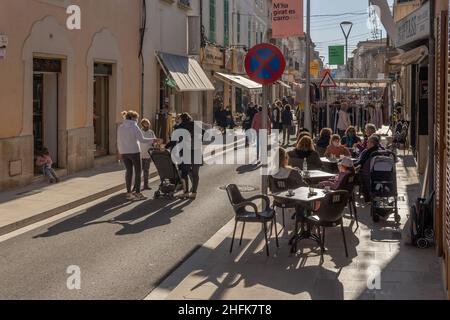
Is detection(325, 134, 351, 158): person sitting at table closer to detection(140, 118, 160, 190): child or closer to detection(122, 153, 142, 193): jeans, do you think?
detection(140, 118, 160, 190): child

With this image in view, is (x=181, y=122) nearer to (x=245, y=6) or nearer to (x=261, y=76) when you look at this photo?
(x=261, y=76)

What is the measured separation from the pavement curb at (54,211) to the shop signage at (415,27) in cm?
655

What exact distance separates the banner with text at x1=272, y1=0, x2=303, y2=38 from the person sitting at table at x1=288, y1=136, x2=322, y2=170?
→ 645 centimetres

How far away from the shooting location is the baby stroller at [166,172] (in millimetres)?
13602

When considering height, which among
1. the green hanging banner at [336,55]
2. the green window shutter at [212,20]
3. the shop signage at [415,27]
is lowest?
the shop signage at [415,27]

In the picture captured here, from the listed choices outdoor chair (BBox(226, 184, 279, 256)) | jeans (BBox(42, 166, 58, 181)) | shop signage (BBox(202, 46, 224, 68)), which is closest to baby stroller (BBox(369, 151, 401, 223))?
outdoor chair (BBox(226, 184, 279, 256))

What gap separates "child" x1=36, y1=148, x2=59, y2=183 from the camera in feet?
48.8

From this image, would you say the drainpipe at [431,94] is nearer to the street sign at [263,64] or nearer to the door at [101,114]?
the street sign at [263,64]

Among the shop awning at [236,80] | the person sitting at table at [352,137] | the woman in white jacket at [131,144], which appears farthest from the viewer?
the shop awning at [236,80]

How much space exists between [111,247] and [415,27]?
5.44 metres

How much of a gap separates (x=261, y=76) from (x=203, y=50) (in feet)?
62.4

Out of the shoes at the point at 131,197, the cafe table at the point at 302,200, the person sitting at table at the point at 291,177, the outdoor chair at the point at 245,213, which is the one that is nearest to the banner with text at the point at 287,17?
the shoes at the point at 131,197

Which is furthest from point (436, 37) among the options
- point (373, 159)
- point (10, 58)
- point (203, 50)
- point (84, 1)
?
point (203, 50)

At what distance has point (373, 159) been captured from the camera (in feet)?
36.5
